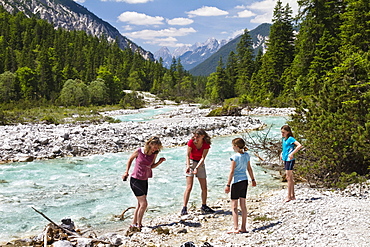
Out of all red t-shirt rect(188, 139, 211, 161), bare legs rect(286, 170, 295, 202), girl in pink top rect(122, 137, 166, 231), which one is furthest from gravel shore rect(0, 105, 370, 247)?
red t-shirt rect(188, 139, 211, 161)

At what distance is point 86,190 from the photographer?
8.74 metres

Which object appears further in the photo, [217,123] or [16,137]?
[217,123]

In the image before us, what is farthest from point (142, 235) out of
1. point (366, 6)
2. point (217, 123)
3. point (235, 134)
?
point (366, 6)

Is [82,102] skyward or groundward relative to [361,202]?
skyward

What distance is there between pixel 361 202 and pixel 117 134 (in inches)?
544

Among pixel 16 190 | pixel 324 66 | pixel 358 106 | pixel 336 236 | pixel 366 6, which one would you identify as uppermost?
pixel 366 6

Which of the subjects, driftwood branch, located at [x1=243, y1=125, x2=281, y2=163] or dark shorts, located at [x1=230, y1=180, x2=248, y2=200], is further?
driftwood branch, located at [x1=243, y1=125, x2=281, y2=163]

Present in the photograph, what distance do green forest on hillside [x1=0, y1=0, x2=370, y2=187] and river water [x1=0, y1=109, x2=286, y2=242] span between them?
2.41 meters

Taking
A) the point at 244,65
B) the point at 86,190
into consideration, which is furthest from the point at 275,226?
the point at 244,65

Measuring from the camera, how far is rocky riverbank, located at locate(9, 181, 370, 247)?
434 centimetres

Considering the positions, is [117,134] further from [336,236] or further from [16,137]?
[336,236]

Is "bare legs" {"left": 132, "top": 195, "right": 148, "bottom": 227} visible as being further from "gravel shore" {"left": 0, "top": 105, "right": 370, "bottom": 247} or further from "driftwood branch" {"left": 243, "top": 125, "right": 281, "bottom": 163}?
"driftwood branch" {"left": 243, "top": 125, "right": 281, "bottom": 163}

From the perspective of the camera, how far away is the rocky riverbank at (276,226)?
171 inches

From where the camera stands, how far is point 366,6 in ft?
98.4
